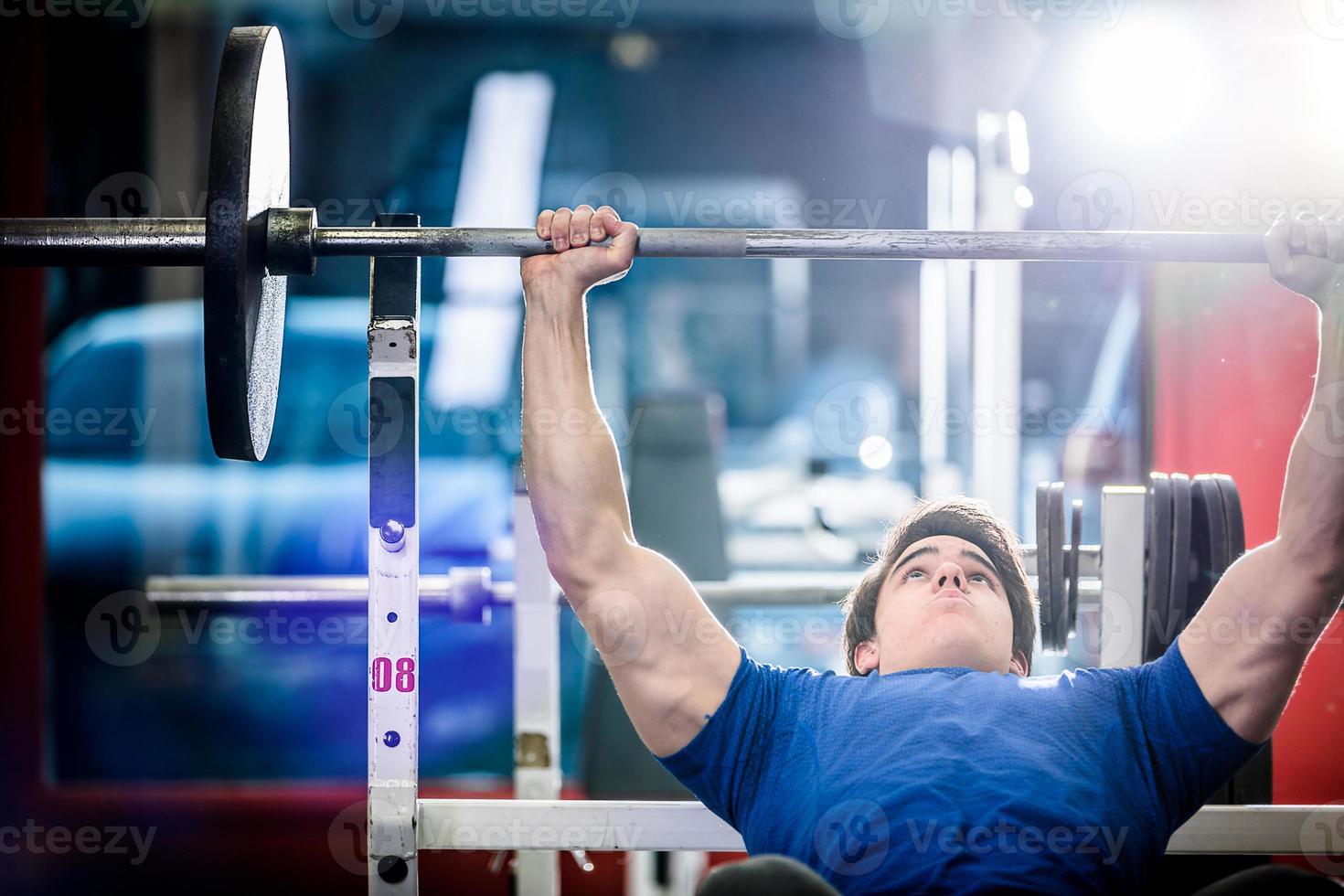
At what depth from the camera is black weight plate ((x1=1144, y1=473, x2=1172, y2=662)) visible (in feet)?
5.37

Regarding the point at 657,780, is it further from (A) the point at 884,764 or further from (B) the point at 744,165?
(B) the point at 744,165

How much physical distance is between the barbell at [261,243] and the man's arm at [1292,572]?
9 cm

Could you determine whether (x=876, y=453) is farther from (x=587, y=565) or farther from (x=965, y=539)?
(x=587, y=565)

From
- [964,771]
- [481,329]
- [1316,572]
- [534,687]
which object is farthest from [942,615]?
[481,329]

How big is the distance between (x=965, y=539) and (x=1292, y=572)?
1.48 feet

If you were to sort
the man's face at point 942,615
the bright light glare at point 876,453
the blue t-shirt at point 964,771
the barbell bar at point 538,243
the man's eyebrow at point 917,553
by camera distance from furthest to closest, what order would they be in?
the bright light glare at point 876,453 < the man's eyebrow at point 917,553 < the man's face at point 942,615 < the barbell bar at point 538,243 < the blue t-shirt at point 964,771

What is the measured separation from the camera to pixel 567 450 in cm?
138

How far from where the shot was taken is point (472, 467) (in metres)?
3.29

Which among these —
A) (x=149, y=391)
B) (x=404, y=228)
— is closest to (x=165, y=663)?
(x=149, y=391)

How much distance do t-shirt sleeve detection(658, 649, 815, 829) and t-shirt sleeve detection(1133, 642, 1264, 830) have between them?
50cm

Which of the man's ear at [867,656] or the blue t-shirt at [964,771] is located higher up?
the man's ear at [867,656]

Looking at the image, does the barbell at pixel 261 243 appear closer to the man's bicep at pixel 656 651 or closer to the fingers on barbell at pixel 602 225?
the fingers on barbell at pixel 602 225

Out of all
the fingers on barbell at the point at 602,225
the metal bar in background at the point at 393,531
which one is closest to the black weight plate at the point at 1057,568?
the fingers on barbell at the point at 602,225

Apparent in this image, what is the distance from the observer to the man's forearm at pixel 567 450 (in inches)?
54.1
